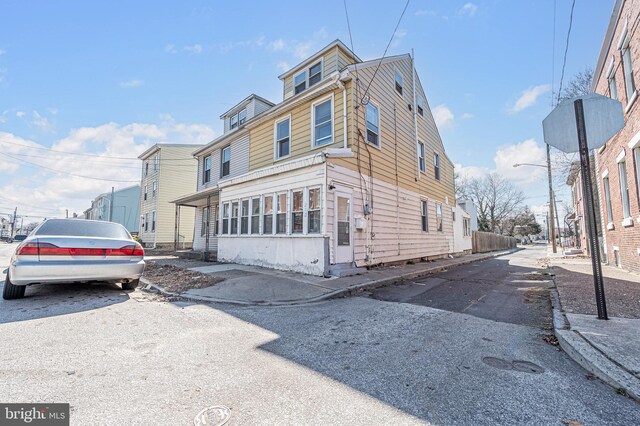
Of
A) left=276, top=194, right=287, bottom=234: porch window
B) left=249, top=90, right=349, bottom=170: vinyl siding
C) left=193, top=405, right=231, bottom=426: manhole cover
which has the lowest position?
left=193, top=405, right=231, bottom=426: manhole cover

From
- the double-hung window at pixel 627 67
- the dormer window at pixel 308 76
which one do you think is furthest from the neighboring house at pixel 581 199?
the dormer window at pixel 308 76

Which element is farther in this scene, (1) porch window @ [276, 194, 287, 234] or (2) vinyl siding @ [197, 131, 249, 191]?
(2) vinyl siding @ [197, 131, 249, 191]

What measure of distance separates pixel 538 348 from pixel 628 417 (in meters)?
1.40

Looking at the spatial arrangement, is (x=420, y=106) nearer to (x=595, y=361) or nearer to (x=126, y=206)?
(x=595, y=361)

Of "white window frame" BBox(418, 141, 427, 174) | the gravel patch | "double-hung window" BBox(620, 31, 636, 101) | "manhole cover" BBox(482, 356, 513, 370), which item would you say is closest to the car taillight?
the gravel patch

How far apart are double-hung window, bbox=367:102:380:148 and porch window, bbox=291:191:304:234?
10.9 ft

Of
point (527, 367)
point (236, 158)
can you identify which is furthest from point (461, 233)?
point (527, 367)

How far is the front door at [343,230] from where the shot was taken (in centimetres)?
859

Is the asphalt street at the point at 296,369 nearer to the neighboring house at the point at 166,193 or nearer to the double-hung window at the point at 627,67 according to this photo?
the double-hung window at the point at 627,67

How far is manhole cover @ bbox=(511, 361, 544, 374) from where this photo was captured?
2.85 m

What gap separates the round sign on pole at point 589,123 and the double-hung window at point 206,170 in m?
15.9

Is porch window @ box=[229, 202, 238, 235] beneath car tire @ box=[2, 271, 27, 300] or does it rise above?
above

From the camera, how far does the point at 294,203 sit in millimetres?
9375

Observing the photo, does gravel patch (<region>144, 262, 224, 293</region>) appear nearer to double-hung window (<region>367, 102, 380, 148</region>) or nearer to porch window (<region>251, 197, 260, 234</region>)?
porch window (<region>251, 197, 260, 234</region>)
